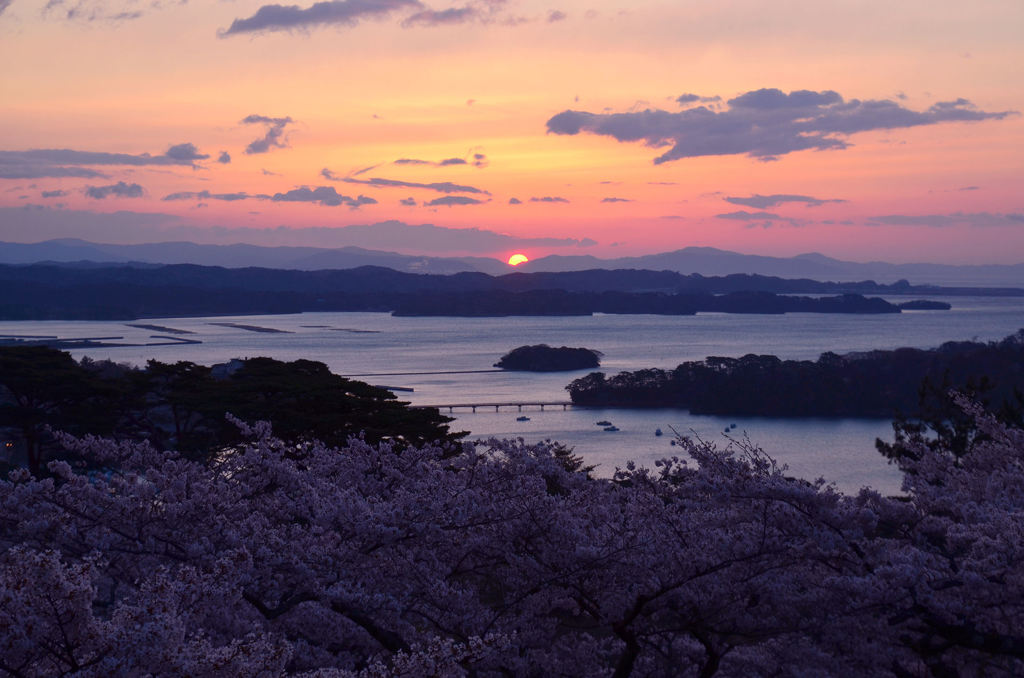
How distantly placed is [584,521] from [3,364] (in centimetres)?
1665

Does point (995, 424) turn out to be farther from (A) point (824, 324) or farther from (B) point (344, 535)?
(A) point (824, 324)

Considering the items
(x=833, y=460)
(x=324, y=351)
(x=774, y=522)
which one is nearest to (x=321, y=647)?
(x=774, y=522)

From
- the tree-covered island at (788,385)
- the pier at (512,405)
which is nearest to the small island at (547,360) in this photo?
the tree-covered island at (788,385)

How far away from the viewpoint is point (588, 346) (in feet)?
295

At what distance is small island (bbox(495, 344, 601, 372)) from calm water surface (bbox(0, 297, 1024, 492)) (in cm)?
157

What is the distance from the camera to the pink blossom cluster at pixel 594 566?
16.4 ft

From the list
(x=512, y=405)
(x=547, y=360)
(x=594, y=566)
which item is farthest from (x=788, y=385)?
(x=594, y=566)

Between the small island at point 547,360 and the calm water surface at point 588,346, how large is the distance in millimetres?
1565

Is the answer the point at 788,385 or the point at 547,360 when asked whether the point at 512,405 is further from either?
the point at 547,360

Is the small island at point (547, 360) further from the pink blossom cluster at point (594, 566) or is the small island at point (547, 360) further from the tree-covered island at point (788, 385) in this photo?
the pink blossom cluster at point (594, 566)

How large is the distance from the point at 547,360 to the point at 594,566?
65.0m

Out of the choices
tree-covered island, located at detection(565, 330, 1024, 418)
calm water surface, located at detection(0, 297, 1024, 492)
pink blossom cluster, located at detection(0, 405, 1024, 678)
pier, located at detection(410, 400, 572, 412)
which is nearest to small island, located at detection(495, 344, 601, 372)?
calm water surface, located at detection(0, 297, 1024, 492)

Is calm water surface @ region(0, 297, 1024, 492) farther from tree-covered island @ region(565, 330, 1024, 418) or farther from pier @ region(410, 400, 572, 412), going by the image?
tree-covered island @ region(565, 330, 1024, 418)

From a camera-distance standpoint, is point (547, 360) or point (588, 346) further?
point (588, 346)
